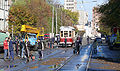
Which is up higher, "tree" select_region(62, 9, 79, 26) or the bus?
"tree" select_region(62, 9, 79, 26)

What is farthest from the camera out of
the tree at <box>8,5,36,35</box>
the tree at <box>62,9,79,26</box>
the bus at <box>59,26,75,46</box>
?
the tree at <box>62,9,79,26</box>

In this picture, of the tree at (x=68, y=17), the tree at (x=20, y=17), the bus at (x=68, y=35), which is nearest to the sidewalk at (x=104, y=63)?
the bus at (x=68, y=35)

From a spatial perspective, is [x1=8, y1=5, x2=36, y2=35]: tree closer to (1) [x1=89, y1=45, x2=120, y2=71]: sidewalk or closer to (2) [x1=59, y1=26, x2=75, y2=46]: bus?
(2) [x1=59, y1=26, x2=75, y2=46]: bus

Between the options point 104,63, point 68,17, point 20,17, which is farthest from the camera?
point 68,17

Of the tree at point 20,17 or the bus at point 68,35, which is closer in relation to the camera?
the bus at point 68,35

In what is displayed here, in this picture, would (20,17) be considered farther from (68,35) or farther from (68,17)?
(68,17)

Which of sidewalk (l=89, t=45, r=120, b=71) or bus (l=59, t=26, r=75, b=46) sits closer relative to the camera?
sidewalk (l=89, t=45, r=120, b=71)

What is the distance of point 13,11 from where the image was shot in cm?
4344

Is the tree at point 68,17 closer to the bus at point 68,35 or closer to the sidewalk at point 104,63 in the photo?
the bus at point 68,35

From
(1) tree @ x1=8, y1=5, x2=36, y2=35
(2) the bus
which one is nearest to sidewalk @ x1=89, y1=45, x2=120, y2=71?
(2) the bus

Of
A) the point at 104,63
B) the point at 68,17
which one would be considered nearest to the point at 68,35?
the point at 104,63

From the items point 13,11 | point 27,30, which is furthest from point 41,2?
point 27,30

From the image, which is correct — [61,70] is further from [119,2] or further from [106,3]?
[106,3]

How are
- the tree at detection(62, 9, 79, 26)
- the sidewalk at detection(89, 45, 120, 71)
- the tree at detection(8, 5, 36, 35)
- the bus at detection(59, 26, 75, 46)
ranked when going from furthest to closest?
the tree at detection(62, 9, 79, 26) < the tree at detection(8, 5, 36, 35) < the bus at detection(59, 26, 75, 46) < the sidewalk at detection(89, 45, 120, 71)
